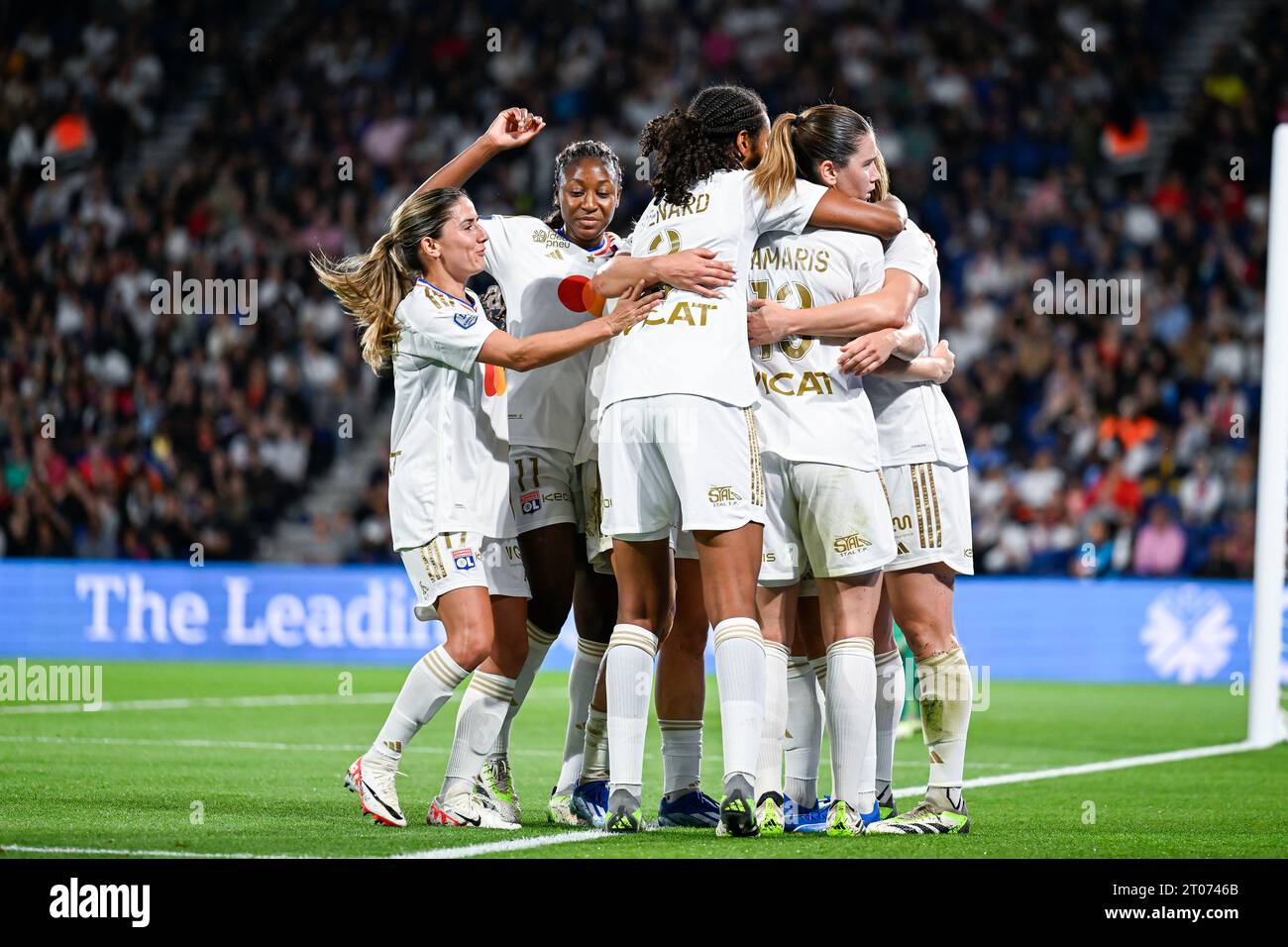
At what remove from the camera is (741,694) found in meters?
5.30

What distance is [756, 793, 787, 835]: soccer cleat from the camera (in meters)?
5.59

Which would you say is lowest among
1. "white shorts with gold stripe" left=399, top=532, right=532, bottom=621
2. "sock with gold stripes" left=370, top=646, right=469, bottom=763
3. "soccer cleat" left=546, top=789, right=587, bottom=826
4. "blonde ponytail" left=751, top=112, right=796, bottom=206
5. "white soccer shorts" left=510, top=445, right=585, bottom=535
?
"soccer cleat" left=546, top=789, right=587, bottom=826

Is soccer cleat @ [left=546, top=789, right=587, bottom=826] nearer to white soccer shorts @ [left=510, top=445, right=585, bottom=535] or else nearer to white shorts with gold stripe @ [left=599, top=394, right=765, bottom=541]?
white soccer shorts @ [left=510, top=445, right=585, bottom=535]

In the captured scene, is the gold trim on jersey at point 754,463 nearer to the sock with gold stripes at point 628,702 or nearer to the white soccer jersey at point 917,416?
the sock with gold stripes at point 628,702

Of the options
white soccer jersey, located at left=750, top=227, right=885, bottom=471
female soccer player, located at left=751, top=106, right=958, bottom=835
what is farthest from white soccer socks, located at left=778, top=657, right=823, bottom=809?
white soccer jersey, located at left=750, top=227, right=885, bottom=471

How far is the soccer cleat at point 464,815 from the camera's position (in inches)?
234

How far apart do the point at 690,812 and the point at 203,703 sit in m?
7.07

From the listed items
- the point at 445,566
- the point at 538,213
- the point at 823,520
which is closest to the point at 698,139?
the point at 823,520

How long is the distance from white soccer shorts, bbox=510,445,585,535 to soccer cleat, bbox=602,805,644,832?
4.08ft

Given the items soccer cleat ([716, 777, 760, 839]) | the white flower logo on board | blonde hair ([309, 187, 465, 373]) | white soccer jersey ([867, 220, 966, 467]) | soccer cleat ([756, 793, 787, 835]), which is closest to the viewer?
soccer cleat ([716, 777, 760, 839])

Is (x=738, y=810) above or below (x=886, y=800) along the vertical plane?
above

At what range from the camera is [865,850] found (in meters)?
5.05

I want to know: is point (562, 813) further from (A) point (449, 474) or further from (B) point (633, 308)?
(B) point (633, 308)

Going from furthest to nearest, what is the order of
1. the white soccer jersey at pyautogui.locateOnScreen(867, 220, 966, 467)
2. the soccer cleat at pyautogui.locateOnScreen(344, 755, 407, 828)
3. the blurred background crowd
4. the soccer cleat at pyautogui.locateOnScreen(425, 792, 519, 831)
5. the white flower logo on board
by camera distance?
the blurred background crowd → the white flower logo on board → the white soccer jersey at pyautogui.locateOnScreen(867, 220, 966, 467) → the soccer cleat at pyautogui.locateOnScreen(425, 792, 519, 831) → the soccer cleat at pyautogui.locateOnScreen(344, 755, 407, 828)
